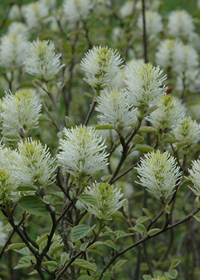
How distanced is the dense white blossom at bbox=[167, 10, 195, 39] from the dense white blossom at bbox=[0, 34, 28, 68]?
127cm

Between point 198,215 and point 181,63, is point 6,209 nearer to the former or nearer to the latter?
point 198,215

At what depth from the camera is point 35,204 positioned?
2.97 ft

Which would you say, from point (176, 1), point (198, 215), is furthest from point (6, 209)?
point (176, 1)

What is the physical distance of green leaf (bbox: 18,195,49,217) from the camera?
2.95ft

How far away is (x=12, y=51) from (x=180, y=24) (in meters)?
1.34

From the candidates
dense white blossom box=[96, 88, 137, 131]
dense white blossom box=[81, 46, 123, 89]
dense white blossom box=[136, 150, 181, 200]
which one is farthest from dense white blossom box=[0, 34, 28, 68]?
dense white blossom box=[136, 150, 181, 200]

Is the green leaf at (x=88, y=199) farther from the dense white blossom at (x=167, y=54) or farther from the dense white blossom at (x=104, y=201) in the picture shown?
the dense white blossom at (x=167, y=54)

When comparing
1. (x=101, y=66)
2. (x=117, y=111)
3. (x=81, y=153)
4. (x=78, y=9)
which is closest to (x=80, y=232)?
(x=81, y=153)

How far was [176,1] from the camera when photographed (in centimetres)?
446

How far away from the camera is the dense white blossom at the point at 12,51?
73.3 inches

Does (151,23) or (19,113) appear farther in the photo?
(151,23)

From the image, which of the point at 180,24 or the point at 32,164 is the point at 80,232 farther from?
the point at 180,24

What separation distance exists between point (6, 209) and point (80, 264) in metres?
0.26

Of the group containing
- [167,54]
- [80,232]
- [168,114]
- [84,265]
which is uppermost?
[167,54]
